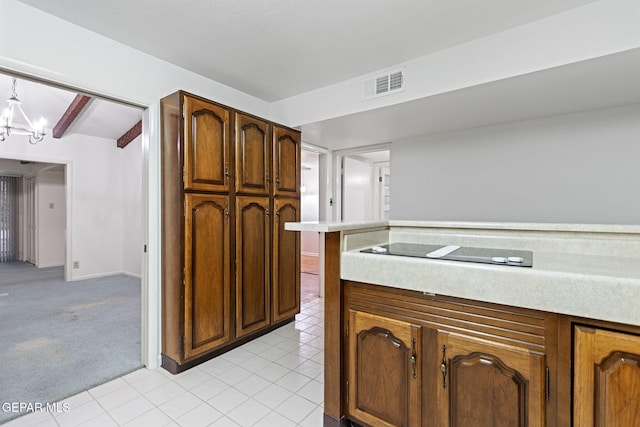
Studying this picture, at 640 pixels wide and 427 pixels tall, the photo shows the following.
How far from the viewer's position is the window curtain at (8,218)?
23.5ft

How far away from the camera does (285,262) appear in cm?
312

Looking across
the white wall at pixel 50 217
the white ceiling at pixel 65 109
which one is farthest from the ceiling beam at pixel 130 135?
the white wall at pixel 50 217

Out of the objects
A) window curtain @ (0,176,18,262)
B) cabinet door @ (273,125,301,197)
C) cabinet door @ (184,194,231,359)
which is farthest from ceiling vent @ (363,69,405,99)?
window curtain @ (0,176,18,262)

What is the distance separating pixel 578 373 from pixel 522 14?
6.52 ft

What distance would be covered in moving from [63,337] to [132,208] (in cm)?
325

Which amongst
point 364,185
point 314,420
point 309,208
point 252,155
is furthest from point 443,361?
point 309,208

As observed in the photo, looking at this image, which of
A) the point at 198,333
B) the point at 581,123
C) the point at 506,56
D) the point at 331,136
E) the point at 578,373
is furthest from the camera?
the point at 331,136

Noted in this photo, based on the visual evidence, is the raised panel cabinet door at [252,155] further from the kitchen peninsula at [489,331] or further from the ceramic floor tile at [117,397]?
the ceramic floor tile at [117,397]

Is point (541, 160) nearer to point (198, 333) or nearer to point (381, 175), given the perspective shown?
point (381, 175)

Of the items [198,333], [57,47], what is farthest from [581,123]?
[57,47]

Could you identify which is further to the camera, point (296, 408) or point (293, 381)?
point (293, 381)

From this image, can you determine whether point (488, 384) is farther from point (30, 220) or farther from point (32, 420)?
point (30, 220)

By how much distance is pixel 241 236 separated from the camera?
263cm

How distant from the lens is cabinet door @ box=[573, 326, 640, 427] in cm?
93
